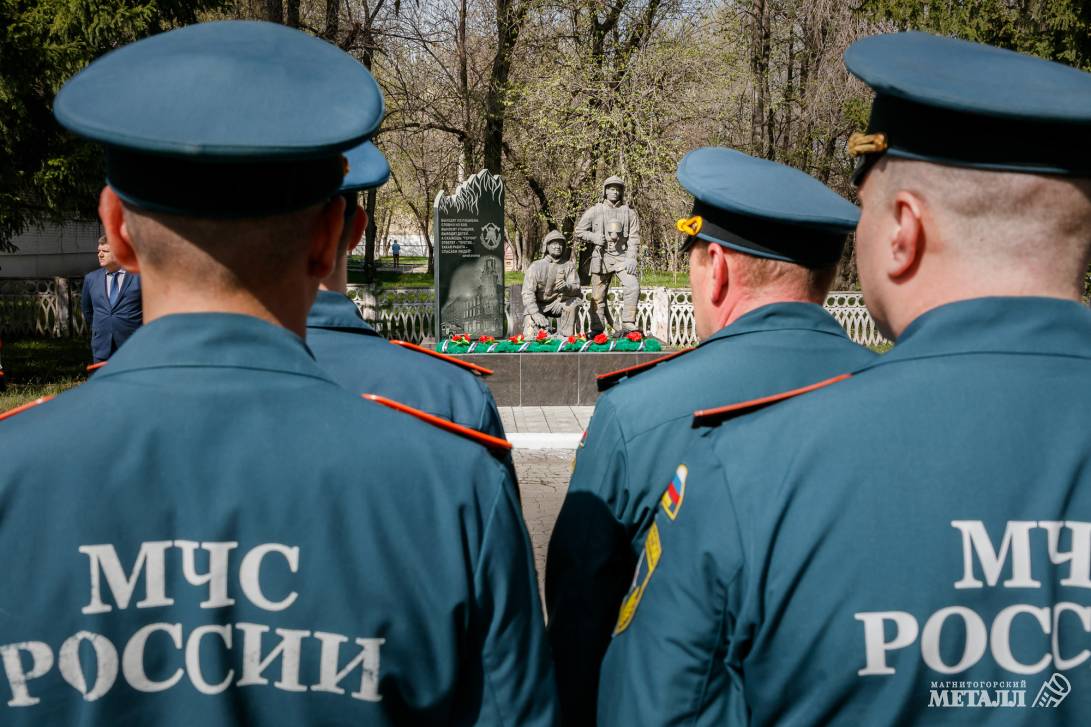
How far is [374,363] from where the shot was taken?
272 cm

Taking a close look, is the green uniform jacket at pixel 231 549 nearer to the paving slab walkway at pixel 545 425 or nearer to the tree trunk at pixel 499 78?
the paving slab walkway at pixel 545 425

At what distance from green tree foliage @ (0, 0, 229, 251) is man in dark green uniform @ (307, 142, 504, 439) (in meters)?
11.9

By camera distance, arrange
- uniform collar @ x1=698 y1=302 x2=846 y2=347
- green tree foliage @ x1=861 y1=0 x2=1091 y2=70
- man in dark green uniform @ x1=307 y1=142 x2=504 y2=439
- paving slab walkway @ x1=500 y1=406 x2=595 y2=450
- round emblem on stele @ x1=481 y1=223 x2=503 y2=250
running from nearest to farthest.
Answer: uniform collar @ x1=698 y1=302 x2=846 y2=347 < man in dark green uniform @ x1=307 y1=142 x2=504 y2=439 < paving slab walkway @ x1=500 y1=406 x2=595 y2=450 < green tree foliage @ x1=861 y1=0 x2=1091 y2=70 < round emblem on stele @ x1=481 y1=223 x2=503 y2=250

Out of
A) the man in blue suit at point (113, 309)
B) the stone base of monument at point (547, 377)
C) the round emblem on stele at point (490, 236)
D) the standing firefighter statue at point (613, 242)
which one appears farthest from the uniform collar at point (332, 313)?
the standing firefighter statue at point (613, 242)

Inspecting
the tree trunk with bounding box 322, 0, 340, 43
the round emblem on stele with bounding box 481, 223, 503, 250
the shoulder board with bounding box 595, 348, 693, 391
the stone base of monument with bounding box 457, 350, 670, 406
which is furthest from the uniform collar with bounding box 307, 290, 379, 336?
the tree trunk with bounding box 322, 0, 340, 43

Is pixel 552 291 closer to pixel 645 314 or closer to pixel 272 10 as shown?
pixel 645 314

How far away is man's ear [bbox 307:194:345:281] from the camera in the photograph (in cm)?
141

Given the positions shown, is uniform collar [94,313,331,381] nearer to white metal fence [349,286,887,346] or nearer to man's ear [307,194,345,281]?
man's ear [307,194,345,281]

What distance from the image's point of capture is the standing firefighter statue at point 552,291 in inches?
558

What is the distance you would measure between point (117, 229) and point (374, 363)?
1339mm

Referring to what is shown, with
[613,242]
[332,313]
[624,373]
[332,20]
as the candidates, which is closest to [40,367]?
[613,242]

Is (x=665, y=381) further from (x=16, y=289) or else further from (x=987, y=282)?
(x=16, y=289)

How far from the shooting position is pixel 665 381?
2.40 meters

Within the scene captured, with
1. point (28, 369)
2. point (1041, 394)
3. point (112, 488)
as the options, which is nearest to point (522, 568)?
point (112, 488)
